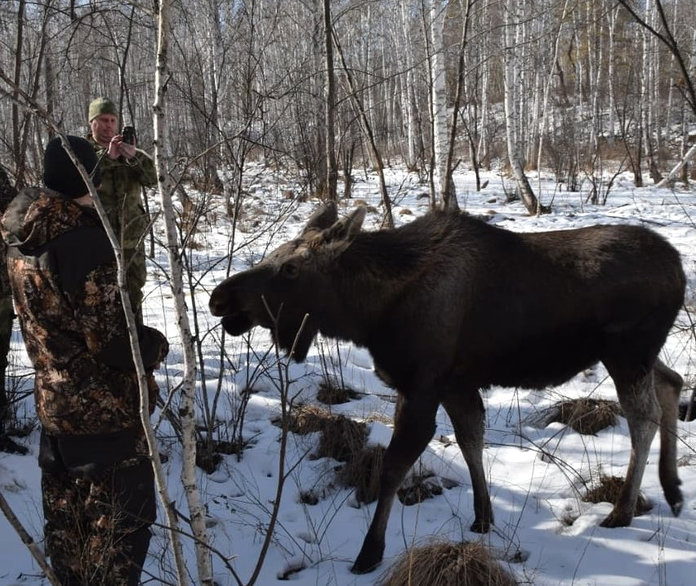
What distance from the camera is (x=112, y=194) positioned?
194 inches

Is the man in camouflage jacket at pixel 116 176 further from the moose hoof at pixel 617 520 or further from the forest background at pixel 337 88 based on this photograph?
the moose hoof at pixel 617 520

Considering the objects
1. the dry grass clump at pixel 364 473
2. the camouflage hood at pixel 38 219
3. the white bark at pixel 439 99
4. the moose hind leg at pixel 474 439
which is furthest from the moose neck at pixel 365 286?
the white bark at pixel 439 99

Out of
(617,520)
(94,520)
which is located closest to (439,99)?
(617,520)

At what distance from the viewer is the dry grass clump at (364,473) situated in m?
4.02

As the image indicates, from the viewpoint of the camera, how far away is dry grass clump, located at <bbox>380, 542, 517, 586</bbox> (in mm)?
2832

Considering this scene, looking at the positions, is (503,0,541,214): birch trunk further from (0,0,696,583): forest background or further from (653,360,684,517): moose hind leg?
(653,360,684,517): moose hind leg

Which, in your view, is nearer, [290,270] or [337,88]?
[290,270]

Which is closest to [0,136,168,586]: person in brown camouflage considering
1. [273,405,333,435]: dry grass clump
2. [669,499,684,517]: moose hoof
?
[273,405,333,435]: dry grass clump

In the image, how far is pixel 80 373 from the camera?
96.3 inches

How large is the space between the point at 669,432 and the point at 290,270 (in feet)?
8.35

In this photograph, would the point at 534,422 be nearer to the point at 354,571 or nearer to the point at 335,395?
the point at 335,395

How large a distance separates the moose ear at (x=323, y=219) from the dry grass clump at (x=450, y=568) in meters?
1.83

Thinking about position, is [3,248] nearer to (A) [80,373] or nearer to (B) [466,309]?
(A) [80,373]

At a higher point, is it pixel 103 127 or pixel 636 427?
pixel 103 127
